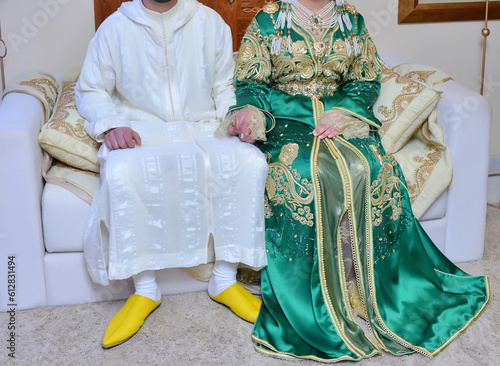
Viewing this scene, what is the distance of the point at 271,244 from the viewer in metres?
2.20

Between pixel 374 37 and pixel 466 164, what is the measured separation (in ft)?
3.69

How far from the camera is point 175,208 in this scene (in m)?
2.08

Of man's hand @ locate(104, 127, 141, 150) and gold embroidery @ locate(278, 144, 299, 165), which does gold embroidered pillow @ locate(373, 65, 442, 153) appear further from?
man's hand @ locate(104, 127, 141, 150)

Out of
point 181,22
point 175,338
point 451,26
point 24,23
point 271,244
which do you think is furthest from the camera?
point 451,26

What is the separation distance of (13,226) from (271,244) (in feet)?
2.96

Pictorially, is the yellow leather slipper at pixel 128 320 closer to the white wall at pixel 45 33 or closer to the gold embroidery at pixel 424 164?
the gold embroidery at pixel 424 164

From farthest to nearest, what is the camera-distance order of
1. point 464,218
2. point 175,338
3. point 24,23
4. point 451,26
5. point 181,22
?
point 451,26 → point 24,23 → point 464,218 → point 181,22 → point 175,338

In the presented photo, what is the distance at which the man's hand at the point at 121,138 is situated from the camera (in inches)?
82.9

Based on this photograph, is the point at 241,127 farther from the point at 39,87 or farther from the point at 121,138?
the point at 39,87

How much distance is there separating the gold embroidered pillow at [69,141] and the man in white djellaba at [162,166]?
53 millimetres

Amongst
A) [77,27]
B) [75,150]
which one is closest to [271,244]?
[75,150]

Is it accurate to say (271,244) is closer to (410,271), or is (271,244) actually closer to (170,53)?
(410,271)

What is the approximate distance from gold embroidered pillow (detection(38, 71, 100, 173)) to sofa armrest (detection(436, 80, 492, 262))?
1406mm

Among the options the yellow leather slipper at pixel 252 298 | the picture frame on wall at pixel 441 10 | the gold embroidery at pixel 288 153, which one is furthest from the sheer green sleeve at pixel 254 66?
the picture frame on wall at pixel 441 10
